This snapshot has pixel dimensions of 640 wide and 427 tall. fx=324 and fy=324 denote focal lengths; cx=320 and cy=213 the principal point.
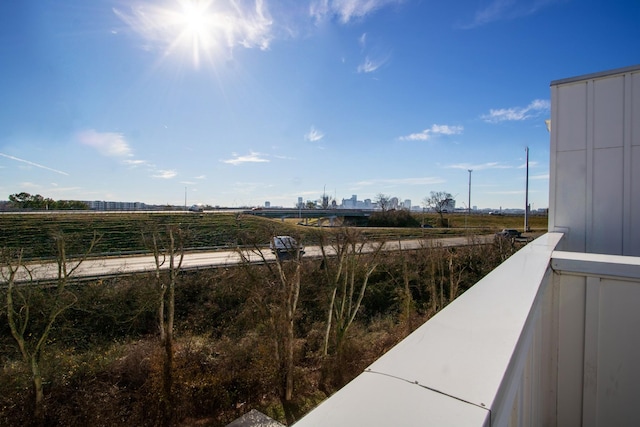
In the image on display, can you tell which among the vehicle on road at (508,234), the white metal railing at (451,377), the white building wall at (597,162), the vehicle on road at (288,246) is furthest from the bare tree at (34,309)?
the vehicle on road at (508,234)

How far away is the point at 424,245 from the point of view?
19578mm

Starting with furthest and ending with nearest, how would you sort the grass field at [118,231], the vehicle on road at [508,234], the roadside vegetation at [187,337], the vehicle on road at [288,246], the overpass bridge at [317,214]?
1. the overpass bridge at [317,214]
2. the vehicle on road at [508,234]
3. the grass field at [118,231]
4. the vehicle on road at [288,246]
5. the roadside vegetation at [187,337]

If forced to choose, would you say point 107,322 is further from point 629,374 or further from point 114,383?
point 629,374

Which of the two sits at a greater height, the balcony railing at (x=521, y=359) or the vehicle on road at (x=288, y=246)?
the balcony railing at (x=521, y=359)

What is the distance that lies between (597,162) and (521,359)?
3472 millimetres

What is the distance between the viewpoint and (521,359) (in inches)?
37.8

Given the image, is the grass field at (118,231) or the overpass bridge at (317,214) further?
the overpass bridge at (317,214)

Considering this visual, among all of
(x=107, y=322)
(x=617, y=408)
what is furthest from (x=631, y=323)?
(x=107, y=322)

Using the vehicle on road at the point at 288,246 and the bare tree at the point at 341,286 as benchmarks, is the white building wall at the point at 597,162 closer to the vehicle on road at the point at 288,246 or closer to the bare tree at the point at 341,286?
the bare tree at the point at 341,286

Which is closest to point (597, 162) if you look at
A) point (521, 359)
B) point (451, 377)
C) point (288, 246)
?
point (521, 359)

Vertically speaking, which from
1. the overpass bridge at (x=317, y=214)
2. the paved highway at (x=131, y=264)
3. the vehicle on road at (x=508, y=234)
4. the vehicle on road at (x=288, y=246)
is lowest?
the paved highway at (x=131, y=264)

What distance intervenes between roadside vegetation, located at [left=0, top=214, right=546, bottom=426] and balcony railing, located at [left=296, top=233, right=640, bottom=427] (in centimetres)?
1027

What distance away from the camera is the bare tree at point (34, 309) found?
30.2ft

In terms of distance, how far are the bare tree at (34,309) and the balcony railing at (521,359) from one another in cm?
1141
